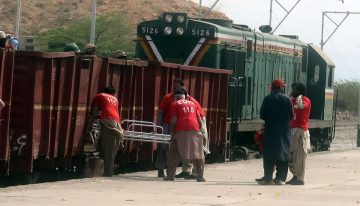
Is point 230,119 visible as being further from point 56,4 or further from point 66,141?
point 56,4

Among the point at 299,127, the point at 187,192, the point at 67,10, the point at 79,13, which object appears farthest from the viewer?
the point at 67,10

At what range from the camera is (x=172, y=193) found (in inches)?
668

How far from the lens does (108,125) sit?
1966 centimetres

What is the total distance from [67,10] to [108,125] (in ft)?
265

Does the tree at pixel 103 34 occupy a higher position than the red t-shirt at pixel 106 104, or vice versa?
the tree at pixel 103 34

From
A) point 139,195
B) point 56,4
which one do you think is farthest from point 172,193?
point 56,4

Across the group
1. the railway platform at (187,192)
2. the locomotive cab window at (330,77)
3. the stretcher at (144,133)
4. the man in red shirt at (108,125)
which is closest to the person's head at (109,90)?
the man in red shirt at (108,125)

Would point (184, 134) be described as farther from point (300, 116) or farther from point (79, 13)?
point (79, 13)

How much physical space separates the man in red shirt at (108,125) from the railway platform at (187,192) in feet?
1.45

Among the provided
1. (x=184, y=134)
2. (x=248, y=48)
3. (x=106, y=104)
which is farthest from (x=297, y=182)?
(x=248, y=48)

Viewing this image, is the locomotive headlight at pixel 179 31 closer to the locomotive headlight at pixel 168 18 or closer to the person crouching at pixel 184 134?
the locomotive headlight at pixel 168 18

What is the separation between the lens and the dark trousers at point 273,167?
19.7m

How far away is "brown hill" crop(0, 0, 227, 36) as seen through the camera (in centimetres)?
9394

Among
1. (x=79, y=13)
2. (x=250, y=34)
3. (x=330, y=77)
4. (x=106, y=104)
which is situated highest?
(x=79, y=13)
